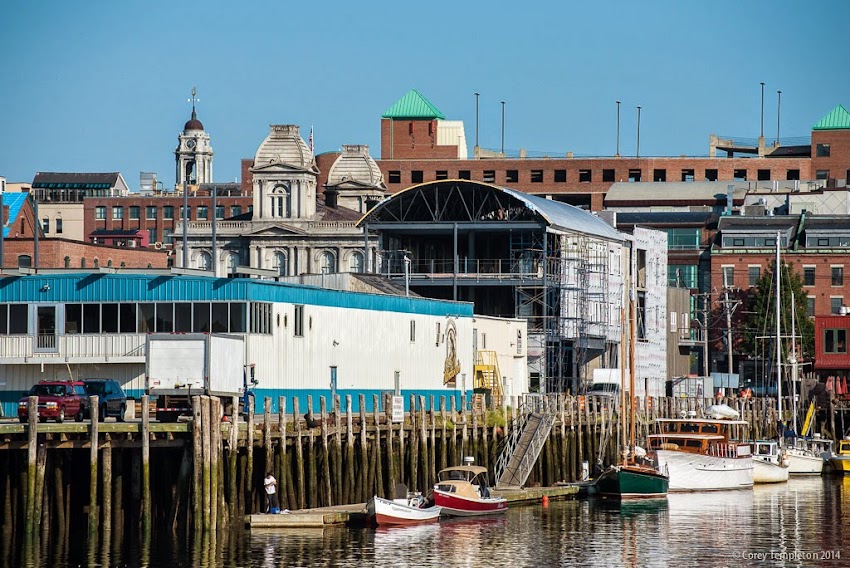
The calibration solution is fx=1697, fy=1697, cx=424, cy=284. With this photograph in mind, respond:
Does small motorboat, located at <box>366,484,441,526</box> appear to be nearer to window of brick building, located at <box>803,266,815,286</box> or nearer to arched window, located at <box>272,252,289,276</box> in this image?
window of brick building, located at <box>803,266,815,286</box>

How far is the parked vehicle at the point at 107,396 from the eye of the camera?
6197cm

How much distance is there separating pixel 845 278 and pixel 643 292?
29.4 meters

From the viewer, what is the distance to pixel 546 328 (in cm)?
11000

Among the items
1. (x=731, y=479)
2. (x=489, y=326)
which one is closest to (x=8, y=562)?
(x=731, y=479)

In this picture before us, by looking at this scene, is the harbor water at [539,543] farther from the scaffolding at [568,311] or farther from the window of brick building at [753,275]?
the window of brick building at [753,275]

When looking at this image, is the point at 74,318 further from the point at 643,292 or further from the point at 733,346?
the point at 733,346

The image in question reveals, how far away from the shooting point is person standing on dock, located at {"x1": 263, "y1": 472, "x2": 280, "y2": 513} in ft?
188

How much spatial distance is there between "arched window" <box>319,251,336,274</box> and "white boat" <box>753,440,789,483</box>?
8412 cm

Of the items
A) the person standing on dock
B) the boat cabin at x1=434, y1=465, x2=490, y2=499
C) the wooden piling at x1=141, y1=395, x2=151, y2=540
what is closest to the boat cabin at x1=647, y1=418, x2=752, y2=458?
the boat cabin at x1=434, y1=465, x2=490, y2=499

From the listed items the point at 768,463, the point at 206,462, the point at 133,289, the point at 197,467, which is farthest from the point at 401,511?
the point at 768,463

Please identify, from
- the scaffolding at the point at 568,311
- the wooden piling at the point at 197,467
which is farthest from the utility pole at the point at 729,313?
the wooden piling at the point at 197,467

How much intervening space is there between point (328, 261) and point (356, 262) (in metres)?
3.05

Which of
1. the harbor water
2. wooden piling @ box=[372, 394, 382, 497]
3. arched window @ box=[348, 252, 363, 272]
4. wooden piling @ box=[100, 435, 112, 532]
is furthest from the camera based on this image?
arched window @ box=[348, 252, 363, 272]

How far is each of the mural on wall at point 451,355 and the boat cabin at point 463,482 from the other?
20728mm
